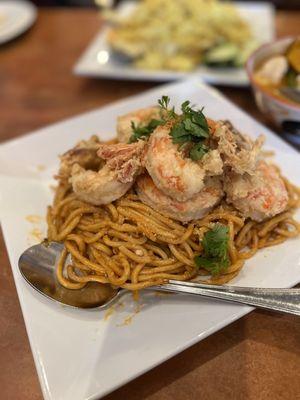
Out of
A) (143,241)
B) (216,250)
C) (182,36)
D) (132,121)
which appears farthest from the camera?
(182,36)

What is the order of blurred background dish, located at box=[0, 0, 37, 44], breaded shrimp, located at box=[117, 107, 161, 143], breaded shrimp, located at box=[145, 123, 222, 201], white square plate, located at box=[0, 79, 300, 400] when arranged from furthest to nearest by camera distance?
blurred background dish, located at box=[0, 0, 37, 44]
breaded shrimp, located at box=[117, 107, 161, 143]
breaded shrimp, located at box=[145, 123, 222, 201]
white square plate, located at box=[0, 79, 300, 400]

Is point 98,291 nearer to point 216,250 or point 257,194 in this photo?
point 216,250

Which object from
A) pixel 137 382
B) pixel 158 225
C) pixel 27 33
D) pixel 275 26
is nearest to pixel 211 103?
pixel 158 225

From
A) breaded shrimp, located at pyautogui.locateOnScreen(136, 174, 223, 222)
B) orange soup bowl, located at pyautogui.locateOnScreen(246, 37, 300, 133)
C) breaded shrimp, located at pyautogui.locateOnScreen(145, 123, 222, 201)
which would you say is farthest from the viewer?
orange soup bowl, located at pyautogui.locateOnScreen(246, 37, 300, 133)

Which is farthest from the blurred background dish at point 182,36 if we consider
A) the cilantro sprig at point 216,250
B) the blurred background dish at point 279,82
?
the cilantro sprig at point 216,250

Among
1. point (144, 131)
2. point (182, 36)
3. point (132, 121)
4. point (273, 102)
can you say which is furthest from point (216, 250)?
point (182, 36)

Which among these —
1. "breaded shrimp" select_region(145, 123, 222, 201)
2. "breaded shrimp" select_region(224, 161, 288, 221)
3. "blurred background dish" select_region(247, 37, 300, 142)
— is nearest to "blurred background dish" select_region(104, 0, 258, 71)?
"blurred background dish" select_region(247, 37, 300, 142)

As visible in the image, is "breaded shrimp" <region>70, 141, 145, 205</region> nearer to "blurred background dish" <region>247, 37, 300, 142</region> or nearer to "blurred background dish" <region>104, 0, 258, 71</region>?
"blurred background dish" <region>247, 37, 300, 142</region>
